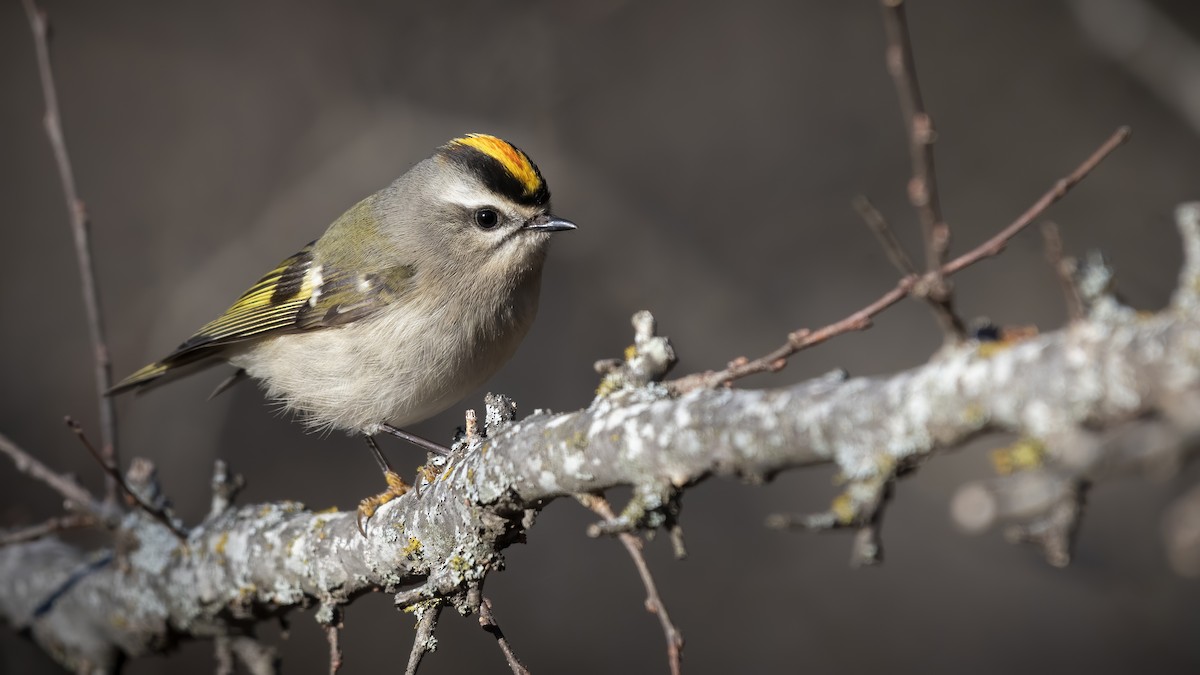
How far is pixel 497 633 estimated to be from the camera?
1.90 metres

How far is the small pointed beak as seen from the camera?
3064mm

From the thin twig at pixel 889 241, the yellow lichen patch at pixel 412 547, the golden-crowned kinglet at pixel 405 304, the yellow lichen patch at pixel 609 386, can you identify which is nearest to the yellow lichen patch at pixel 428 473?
the yellow lichen patch at pixel 412 547

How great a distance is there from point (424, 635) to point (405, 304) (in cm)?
124

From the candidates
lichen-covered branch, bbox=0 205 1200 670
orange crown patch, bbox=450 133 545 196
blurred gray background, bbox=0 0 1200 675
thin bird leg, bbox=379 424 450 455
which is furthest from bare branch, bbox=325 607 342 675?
blurred gray background, bbox=0 0 1200 675

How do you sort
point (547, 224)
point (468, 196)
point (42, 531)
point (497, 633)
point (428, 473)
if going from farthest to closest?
point (468, 196) → point (547, 224) → point (42, 531) → point (428, 473) → point (497, 633)

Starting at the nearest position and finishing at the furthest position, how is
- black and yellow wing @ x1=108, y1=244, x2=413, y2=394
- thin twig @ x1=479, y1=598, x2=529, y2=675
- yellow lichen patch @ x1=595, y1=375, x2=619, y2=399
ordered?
1. yellow lichen patch @ x1=595, y1=375, x2=619, y2=399
2. thin twig @ x1=479, y1=598, x2=529, y2=675
3. black and yellow wing @ x1=108, y1=244, x2=413, y2=394

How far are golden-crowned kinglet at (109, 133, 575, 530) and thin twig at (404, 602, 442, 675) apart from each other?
92 cm

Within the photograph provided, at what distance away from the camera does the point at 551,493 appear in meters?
1.70

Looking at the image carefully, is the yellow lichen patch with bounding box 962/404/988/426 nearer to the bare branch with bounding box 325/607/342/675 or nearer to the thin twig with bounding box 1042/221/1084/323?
the thin twig with bounding box 1042/221/1084/323

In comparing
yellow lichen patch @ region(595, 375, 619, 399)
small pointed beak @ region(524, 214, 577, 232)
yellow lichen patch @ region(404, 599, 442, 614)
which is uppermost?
small pointed beak @ region(524, 214, 577, 232)

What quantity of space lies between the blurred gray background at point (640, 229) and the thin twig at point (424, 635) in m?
3.03

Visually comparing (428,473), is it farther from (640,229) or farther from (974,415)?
(640,229)

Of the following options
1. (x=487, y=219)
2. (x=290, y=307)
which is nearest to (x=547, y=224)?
(x=487, y=219)

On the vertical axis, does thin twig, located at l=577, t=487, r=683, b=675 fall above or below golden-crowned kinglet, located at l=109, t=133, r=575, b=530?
below
